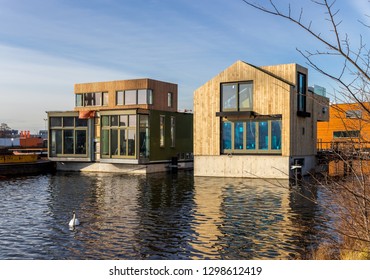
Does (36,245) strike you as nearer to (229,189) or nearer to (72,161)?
(229,189)

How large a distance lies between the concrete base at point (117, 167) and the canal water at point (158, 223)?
11.3 m

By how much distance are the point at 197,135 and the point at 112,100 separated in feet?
43.3

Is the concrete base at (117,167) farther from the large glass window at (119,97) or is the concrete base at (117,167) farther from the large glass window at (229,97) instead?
the large glass window at (229,97)

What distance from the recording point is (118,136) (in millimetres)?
40469

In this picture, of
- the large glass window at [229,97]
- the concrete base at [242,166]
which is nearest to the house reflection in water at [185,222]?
the concrete base at [242,166]

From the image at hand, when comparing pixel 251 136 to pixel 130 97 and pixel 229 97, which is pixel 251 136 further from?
pixel 130 97

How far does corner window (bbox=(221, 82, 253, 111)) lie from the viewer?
3547 cm

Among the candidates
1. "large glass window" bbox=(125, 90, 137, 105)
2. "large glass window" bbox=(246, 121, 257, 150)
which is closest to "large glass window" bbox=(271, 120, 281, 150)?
"large glass window" bbox=(246, 121, 257, 150)

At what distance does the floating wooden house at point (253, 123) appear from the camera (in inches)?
1344

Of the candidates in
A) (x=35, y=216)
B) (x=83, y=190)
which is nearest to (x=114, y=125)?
(x=83, y=190)

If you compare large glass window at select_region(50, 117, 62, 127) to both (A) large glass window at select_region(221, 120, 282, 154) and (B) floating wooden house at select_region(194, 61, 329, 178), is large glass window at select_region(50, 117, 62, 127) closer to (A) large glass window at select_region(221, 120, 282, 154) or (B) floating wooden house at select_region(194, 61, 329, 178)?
(B) floating wooden house at select_region(194, 61, 329, 178)

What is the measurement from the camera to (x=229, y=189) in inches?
1113

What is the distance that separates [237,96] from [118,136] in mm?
12299

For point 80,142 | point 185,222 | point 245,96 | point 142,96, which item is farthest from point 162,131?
point 185,222
